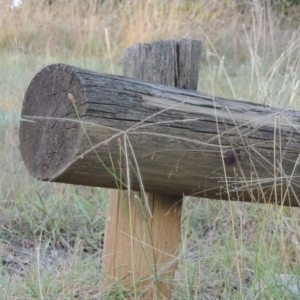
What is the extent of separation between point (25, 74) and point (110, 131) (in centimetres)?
421

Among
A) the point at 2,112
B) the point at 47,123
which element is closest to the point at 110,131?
the point at 47,123

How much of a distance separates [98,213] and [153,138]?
5.55 feet

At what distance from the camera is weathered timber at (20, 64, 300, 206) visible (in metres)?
1.56

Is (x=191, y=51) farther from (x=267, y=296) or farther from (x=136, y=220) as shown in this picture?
(x=267, y=296)

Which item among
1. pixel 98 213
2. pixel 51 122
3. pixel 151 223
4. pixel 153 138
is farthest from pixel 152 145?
pixel 98 213

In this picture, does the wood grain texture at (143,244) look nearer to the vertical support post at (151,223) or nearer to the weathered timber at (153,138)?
the vertical support post at (151,223)

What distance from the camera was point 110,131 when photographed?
5.10 feet

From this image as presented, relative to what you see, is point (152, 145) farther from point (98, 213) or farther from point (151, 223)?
point (98, 213)

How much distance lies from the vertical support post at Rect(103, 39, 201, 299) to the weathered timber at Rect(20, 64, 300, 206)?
173 mm

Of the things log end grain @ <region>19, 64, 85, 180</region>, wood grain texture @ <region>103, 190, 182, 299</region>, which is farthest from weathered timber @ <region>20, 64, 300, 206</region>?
wood grain texture @ <region>103, 190, 182, 299</region>

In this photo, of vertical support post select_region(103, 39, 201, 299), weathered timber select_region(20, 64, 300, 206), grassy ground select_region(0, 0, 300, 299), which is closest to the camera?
weathered timber select_region(20, 64, 300, 206)

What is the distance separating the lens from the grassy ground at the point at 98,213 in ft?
6.84

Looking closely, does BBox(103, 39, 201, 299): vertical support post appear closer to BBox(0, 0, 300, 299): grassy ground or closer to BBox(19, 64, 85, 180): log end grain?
BBox(0, 0, 300, 299): grassy ground

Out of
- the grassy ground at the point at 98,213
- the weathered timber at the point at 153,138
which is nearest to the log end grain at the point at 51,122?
the weathered timber at the point at 153,138
